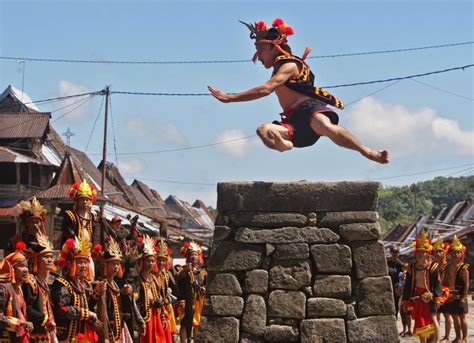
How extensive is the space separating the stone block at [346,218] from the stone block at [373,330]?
0.96 metres

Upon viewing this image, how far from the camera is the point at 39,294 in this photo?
841cm

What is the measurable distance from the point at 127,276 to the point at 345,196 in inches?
174

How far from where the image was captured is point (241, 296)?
842cm

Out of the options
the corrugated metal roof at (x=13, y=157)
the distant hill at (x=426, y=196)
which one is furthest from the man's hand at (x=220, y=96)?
the distant hill at (x=426, y=196)

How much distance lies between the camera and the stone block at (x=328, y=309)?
27.1 feet

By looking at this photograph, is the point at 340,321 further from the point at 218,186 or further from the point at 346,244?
the point at 218,186

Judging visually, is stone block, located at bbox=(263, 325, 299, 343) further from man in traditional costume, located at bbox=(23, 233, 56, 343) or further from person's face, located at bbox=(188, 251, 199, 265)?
person's face, located at bbox=(188, 251, 199, 265)

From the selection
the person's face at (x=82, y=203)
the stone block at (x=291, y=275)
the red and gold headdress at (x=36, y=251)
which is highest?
the person's face at (x=82, y=203)

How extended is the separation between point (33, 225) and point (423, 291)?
577 cm

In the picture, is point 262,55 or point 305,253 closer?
point 305,253

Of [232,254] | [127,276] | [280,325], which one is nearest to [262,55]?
[232,254]

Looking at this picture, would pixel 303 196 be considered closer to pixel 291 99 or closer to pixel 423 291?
pixel 291 99

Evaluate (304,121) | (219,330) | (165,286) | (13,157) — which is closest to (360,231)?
(304,121)

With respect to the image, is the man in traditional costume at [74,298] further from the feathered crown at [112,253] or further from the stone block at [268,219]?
the stone block at [268,219]
